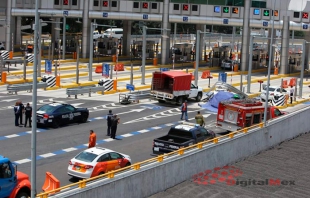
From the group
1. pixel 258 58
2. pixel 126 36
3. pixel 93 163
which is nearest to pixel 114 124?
pixel 93 163

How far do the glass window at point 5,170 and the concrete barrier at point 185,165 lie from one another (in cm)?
153

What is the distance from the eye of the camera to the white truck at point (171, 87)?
134ft

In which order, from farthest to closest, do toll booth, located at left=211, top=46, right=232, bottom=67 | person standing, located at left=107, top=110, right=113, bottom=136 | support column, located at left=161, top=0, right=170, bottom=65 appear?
toll booth, located at left=211, top=46, right=232, bottom=67
support column, located at left=161, top=0, right=170, bottom=65
person standing, located at left=107, top=110, right=113, bottom=136

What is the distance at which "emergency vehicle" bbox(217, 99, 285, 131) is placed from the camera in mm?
30906

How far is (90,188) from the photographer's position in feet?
58.8

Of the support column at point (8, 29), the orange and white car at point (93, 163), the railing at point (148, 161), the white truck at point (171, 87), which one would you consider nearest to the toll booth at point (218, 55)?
the support column at point (8, 29)

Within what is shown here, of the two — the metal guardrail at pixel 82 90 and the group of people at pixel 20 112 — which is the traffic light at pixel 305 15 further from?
the group of people at pixel 20 112

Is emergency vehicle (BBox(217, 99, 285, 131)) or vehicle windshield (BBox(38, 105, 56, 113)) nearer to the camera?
emergency vehicle (BBox(217, 99, 285, 131))

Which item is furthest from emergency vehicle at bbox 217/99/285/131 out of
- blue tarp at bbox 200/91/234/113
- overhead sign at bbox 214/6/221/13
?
overhead sign at bbox 214/6/221/13

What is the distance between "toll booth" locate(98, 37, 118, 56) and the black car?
36.2m

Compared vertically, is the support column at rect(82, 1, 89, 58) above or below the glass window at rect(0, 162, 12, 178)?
above

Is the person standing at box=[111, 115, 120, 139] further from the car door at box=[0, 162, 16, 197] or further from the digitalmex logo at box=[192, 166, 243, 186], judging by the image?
the car door at box=[0, 162, 16, 197]

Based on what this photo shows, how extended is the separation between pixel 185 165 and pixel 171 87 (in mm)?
18642

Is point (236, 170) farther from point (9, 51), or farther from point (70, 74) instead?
point (9, 51)
